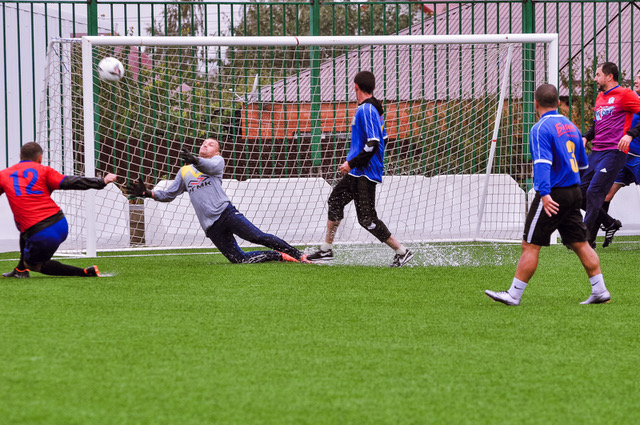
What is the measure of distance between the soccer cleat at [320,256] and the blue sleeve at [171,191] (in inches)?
58.7

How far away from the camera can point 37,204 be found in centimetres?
766

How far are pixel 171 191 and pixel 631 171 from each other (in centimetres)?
539

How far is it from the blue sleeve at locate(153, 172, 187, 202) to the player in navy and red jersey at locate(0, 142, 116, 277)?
127cm

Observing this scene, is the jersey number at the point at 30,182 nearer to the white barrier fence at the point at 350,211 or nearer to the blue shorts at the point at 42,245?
the blue shorts at the point at 42,245

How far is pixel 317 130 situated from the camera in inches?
451

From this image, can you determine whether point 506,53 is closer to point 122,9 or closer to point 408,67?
point 408,67

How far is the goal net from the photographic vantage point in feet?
→ 35.6

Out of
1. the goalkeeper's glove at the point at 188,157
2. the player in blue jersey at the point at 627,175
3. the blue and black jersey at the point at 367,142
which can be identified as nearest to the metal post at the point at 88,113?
the goalkeeper's glove at the point at 188,157

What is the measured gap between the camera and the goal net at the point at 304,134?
10.8m

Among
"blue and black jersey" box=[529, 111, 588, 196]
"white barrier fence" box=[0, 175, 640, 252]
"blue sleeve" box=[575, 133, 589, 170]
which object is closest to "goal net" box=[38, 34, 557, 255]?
"white barrier fence" box=[0, 175, 640, 252]

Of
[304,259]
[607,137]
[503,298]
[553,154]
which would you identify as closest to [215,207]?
[304,259]

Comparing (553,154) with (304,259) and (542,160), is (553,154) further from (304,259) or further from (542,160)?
(304,259)

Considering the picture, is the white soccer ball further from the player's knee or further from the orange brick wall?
the player's knee

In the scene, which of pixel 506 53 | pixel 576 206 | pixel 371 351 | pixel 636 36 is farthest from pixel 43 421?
pixel 636 36
